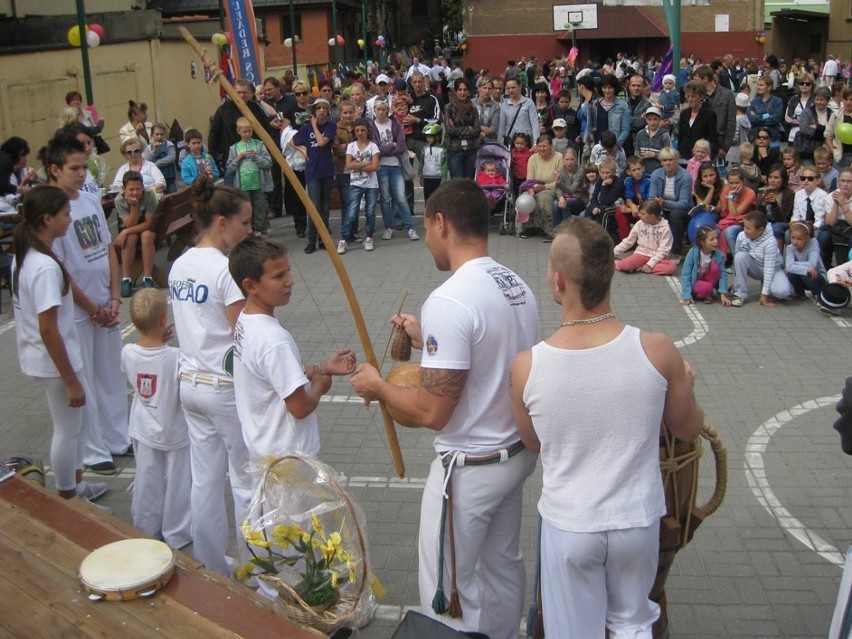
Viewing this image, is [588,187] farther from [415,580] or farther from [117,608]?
[117,608]

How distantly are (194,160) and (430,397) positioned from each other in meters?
10.3

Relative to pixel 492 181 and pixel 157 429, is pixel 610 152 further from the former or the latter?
pixel 157 429

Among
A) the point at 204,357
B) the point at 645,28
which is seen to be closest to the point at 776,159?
the point at 204,357

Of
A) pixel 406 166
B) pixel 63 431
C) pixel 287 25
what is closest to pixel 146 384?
pixel 63 431

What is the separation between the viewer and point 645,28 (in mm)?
48000

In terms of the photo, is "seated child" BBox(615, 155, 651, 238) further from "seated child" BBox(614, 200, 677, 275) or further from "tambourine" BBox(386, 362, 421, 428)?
"tambourine" BBox(386, 362, 421, 428)

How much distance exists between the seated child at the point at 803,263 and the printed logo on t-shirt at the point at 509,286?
7063 millimetres

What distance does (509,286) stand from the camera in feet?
12.6

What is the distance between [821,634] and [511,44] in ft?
154

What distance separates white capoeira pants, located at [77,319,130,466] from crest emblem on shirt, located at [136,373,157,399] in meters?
1.02

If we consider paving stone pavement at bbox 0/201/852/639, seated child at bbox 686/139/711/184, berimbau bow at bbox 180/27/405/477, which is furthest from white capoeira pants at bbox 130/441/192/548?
seated child at bbox 686/139/711/184

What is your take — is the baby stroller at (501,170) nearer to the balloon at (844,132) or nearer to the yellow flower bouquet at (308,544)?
the balloon at (844,132)

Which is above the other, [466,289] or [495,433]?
[466,289]

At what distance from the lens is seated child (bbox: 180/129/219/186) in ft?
42.8
